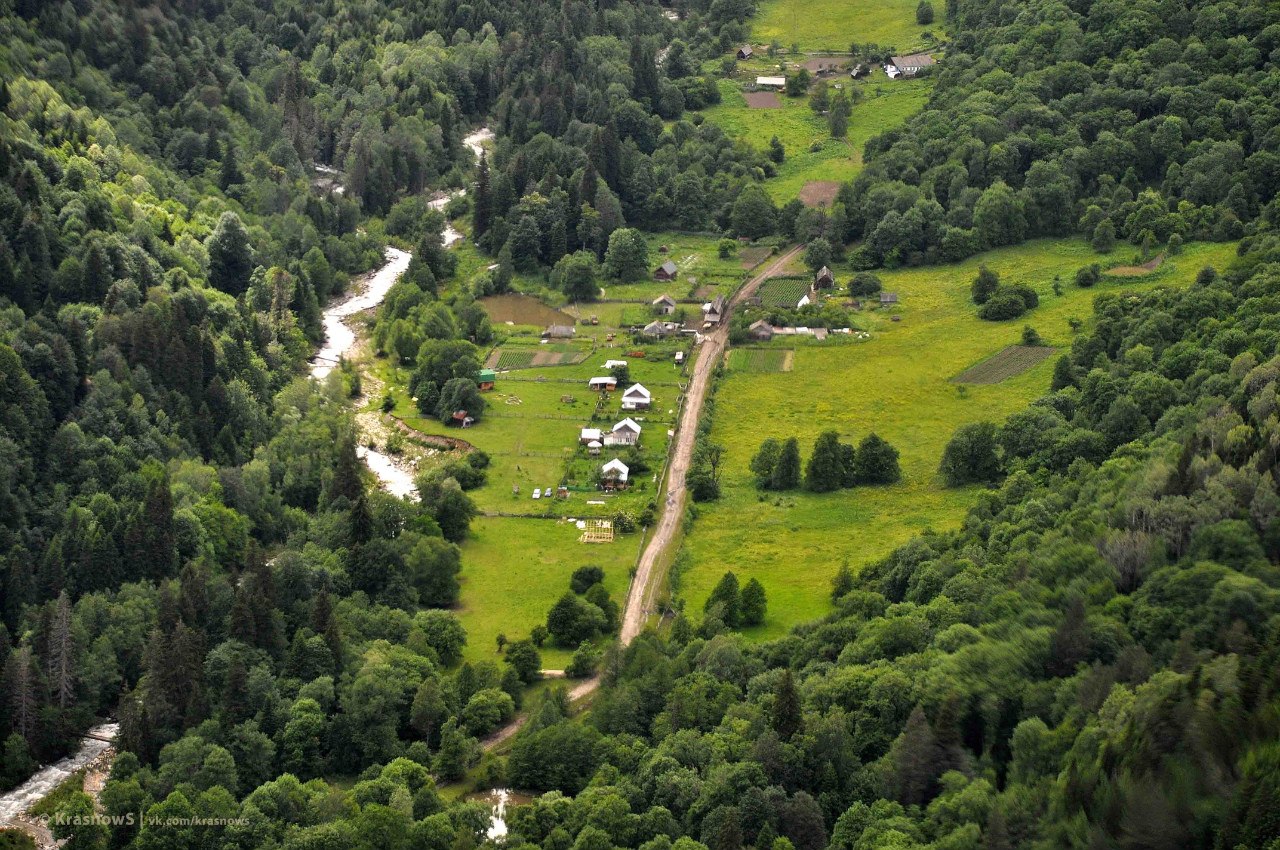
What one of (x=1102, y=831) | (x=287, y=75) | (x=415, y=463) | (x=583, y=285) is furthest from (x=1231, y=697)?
(x=287, y=75)

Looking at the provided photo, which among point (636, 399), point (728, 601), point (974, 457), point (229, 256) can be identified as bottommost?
point (636, 399)

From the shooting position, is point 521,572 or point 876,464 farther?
point 876,464

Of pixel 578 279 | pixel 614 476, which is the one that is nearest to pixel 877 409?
pixel 614 476

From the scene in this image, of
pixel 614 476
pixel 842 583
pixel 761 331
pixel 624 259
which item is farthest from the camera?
pixel 624 259

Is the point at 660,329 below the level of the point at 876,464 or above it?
below

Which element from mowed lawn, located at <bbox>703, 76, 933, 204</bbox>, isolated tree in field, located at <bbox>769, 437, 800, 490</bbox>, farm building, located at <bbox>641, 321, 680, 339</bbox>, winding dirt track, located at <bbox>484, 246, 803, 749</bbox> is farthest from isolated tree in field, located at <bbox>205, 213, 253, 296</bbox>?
mowed lawn, located at <bbox>703, 76, 933, 204</bbox>

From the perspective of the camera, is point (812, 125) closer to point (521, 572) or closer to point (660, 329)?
point (660, 329)
